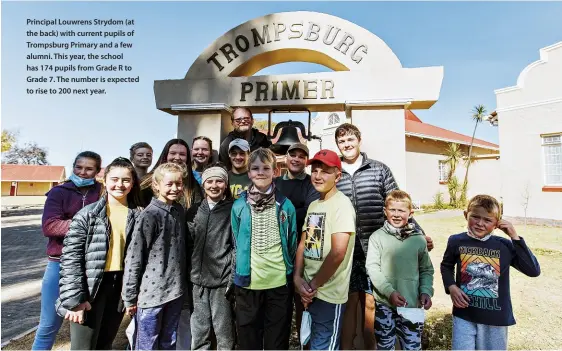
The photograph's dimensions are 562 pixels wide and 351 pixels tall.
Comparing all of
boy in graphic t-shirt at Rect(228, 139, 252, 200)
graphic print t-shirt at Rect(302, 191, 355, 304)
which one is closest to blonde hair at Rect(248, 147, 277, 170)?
boy in graphic t-shirt at Rect(228, 139, 252, 200)

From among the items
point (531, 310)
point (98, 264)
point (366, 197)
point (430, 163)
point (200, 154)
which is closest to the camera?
point (98, 264)

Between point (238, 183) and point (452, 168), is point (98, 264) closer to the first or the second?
point (238, 183)

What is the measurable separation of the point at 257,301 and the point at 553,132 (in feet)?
47.2

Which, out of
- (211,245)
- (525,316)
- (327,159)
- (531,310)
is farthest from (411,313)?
(531,310)

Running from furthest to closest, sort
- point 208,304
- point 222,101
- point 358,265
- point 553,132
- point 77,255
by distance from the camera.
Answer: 1. point 553,132
2. point 222,101
3. point 358,265
4. point 208,304
5. point 77,255

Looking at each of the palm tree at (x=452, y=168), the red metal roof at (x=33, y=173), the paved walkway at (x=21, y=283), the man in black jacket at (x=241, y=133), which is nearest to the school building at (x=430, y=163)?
the palm tree at (x=452, y=168)

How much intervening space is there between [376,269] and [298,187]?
97 cm

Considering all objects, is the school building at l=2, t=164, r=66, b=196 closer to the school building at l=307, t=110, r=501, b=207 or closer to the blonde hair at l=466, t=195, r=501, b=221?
the school building at l=307, t=110, r=501, b=207

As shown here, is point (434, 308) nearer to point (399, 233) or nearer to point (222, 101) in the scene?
point (399, 233)

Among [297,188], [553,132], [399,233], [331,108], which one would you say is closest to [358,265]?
[399,233]

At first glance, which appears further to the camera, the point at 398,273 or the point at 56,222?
the point at 56,222

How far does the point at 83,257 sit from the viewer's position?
2271 millimetres

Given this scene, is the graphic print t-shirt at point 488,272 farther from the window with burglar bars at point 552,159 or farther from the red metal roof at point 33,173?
the red metal roof at point 33,173

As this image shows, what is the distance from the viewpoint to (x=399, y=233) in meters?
2.52
